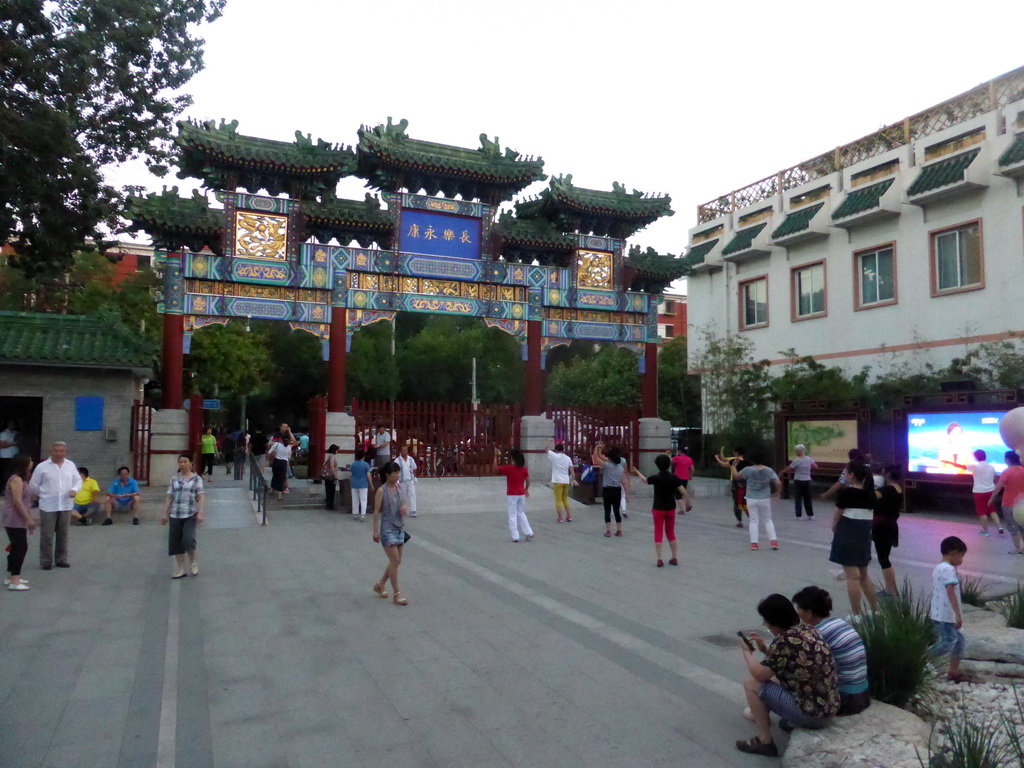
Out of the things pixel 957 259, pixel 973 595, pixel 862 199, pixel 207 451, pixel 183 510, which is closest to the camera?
pixel 973 595

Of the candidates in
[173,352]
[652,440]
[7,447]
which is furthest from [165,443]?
[652,440]

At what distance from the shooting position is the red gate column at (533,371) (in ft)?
70.0

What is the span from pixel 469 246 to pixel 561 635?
15.5 meters

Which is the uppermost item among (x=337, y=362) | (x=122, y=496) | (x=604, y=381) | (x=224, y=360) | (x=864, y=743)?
(x=224, y=360)

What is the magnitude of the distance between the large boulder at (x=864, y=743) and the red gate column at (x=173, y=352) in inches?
657

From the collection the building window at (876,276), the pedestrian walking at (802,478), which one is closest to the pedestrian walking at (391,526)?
the pedestrian walking at (802,478)

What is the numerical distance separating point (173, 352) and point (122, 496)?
173 inches

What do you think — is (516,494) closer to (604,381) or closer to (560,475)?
(560,475)

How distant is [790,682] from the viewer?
14.9 ft

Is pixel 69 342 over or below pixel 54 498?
over

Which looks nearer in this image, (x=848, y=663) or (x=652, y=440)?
(x=848, y=663)

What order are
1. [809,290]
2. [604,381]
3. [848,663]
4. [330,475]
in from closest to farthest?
[848,663] < [330,475] < [809,290] < [604,381]

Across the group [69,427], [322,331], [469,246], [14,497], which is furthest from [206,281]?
[14,497]

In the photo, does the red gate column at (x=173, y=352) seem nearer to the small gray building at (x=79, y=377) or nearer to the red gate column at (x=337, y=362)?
the small gray building at (x=79, y=377)
